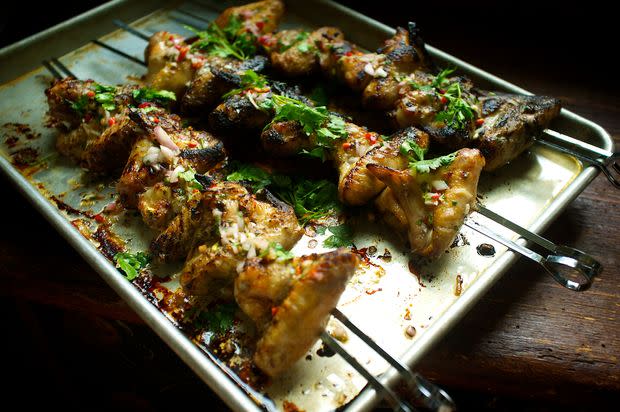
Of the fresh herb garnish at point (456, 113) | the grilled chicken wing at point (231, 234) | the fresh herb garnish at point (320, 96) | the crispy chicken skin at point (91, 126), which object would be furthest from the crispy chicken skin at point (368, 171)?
the crispy chicken skin at point (91, 126)

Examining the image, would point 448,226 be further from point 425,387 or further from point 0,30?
point 0,30

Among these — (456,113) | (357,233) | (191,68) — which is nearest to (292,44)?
(191,68)

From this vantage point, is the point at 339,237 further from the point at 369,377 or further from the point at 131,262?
the point at 131,262

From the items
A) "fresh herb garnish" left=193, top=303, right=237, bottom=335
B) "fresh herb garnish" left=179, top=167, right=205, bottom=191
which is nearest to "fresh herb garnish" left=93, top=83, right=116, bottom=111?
"fresh herb garnish" left=179, top=167, right=205, bottom=191

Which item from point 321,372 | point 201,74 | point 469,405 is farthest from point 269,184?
point 469,405

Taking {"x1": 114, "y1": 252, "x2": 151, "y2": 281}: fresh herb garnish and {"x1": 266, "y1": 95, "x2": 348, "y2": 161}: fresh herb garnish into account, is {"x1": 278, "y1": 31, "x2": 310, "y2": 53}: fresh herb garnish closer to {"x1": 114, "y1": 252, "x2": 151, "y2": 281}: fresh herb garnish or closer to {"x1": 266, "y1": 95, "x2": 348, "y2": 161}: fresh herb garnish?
{"x1": 266, "y1": 95, "x2": 348, "y2": 161}: fresh herb garnish

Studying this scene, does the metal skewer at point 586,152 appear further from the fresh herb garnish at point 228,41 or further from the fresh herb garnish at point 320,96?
the fresh herb garnish at point 228,41
